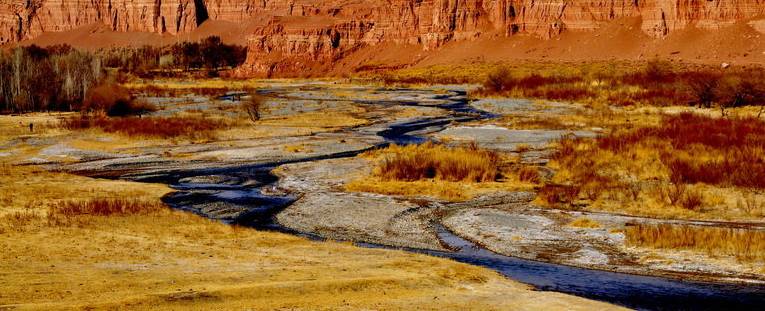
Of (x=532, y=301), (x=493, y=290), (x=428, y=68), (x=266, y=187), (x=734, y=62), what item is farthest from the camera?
(x=428, y=68)

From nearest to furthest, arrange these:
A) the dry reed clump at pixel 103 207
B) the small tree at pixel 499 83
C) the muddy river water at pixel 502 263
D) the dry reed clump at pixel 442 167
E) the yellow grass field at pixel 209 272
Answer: the yellow grass field at pixel 209 272, the muddy river water at pixel 502 263, the dry reed clump at pixel 103 207, the dry reed clump at pixel 442 167, the small tree at pixel 499 83

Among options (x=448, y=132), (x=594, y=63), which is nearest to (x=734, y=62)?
(x=594, y=63)

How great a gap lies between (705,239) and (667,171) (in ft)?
30.1

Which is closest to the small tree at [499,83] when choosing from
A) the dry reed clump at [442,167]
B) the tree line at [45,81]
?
the tree line at [45,81]

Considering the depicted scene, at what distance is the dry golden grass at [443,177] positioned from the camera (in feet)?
78.3

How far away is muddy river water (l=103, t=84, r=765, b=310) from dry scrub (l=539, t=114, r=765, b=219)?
5.50 m

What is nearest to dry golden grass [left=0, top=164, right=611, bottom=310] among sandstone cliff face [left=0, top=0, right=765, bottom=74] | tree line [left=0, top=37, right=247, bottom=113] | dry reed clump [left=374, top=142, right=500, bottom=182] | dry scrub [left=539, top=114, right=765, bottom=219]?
dry reed clump [left=374, top=142, right=500, bottom=182]

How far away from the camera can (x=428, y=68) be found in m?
125

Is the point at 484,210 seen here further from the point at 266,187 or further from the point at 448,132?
the point at 448,132

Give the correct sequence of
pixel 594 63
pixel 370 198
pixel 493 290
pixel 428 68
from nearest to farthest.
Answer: pixel 493 290, pixel 370 198, pixel 594 63, pixel 428 68

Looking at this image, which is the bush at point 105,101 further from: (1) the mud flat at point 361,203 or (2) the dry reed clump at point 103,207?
(2) the dry reed clump at point 103,207

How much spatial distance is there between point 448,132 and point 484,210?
2055 centimetres

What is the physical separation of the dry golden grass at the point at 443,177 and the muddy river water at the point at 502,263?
3070 millimetres

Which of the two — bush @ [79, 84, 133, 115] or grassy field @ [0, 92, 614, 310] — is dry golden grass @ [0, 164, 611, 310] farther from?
bush @ [79, 84, 133, 115]
